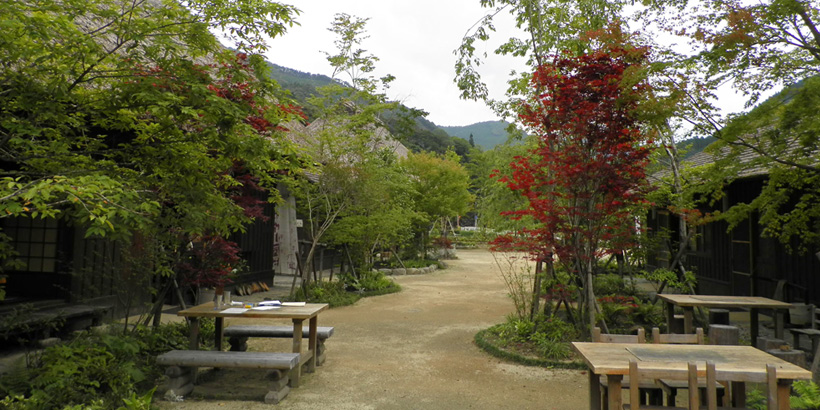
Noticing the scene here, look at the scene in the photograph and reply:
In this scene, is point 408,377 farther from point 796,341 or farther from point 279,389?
point 796,341

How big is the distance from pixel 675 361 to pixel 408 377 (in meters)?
3.26

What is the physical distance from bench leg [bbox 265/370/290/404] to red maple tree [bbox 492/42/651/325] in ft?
11.6

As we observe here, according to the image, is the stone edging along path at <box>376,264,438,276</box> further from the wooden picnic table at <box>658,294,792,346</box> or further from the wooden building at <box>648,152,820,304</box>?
the wooden picnic table at <box>658,294,792,346</box>

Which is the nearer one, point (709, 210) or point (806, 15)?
point (806, 15)

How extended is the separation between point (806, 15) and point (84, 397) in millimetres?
7075

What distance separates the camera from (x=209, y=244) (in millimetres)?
6988

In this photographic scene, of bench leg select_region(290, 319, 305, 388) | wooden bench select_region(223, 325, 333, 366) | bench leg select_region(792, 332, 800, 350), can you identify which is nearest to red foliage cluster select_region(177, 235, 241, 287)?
wooden bench select_region(223, 325, 333, 366)

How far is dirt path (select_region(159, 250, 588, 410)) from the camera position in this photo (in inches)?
194

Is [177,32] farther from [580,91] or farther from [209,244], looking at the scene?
[580,91]

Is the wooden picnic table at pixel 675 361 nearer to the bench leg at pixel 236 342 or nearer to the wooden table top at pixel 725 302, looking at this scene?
the wooden table top at pixel 725 302

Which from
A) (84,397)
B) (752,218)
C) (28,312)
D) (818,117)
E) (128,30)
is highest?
(128,30)

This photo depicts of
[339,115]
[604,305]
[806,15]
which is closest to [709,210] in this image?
[604,305]

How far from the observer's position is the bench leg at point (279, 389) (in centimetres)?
482

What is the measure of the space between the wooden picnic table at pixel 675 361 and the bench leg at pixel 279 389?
290 cm
